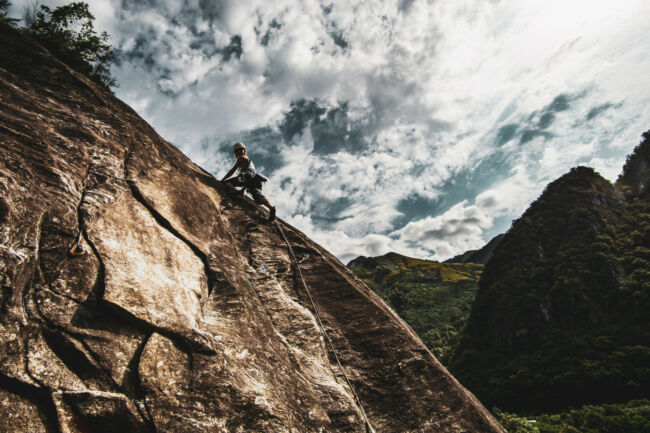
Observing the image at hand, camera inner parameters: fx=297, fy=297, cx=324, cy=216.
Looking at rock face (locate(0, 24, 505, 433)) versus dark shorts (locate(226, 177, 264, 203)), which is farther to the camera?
dark shorts (locate(226, 177, 264, 203))

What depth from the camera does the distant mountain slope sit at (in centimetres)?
11909

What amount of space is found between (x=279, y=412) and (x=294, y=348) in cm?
251

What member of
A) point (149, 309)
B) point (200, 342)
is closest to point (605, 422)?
point (200, 342)

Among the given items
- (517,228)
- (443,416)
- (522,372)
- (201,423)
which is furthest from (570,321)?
(201,423)

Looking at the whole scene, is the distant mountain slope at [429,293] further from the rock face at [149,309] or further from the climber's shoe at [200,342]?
the climber's shoe at [200,342]

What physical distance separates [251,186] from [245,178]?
385 millimetres

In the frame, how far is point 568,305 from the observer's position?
78.4m

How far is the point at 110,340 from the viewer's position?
4.59 m

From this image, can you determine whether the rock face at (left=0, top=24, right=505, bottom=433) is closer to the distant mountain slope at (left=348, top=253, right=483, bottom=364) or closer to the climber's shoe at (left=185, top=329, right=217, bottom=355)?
the climber's shoe at (left=185, top=329, right=217, bottom=355)

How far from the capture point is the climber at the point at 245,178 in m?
11.7

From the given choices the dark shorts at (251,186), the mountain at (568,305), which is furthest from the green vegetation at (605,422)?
the dark shorts at (251,186)

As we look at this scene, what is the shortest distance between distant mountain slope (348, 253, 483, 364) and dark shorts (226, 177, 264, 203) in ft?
367

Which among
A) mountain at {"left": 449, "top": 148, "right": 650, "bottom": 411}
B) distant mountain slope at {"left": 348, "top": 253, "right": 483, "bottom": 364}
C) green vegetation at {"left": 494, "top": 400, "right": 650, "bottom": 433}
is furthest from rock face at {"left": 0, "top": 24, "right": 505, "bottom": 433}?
distant mountain slope at {"left": 348, "top": 253, "right": 483, "bottom": 364}

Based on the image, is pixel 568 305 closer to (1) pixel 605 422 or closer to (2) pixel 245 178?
(1) pixel 605 422
